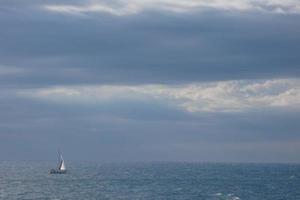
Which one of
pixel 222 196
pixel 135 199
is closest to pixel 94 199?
pixel 135 199

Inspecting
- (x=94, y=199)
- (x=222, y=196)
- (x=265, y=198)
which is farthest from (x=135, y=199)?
(x=265, y=198)

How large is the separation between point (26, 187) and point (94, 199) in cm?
4099

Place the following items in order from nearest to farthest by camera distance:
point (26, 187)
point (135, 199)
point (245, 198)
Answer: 1. point (135, 199)
2. point (245, 198)
3. point (26, 187)

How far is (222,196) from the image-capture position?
147 m

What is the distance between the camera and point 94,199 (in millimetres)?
137625

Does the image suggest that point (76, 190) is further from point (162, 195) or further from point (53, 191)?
point (162, 195)

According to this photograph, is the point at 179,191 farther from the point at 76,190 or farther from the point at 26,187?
the point at 26,187

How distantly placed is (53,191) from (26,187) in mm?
15538

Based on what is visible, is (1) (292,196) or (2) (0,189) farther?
(2) (0,189)

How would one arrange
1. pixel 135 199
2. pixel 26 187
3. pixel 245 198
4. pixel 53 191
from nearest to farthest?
pixel 135 199 < pixel 245 198 < pixel 53 191 < pixel 26 187

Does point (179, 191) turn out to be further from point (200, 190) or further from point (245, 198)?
point (245, 198)

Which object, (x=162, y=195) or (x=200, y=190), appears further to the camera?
(x=200, y=190)

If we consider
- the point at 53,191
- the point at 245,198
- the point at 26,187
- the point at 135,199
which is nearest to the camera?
the point at 135,199

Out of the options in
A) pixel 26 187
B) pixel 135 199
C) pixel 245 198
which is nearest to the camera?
pixel 135 199
